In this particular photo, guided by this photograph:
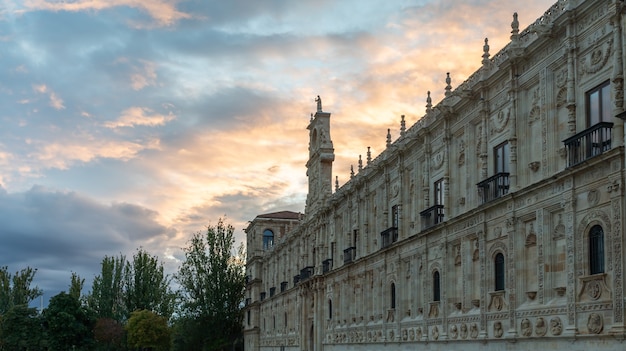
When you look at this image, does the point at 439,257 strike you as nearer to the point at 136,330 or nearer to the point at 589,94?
the point at 589,94

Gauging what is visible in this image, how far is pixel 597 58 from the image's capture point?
70.6 ft

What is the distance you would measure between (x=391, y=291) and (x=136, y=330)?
40.6 m

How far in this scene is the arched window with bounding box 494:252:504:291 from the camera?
26.8m

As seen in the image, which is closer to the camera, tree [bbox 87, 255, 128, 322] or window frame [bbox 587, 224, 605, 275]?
window frame [bbox 587, 224, 605, 275]

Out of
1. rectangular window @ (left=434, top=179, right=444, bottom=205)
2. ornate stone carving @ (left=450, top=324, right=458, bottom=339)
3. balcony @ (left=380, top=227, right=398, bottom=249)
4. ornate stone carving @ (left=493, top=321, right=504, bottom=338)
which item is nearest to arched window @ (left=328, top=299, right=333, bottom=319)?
balcony @ (left=380, top=227, right=398, bottom=249)

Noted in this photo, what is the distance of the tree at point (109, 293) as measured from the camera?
83.8 m

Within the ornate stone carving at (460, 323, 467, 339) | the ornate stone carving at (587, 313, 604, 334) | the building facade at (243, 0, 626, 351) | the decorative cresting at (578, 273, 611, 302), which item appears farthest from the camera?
the ornate stone carving at (460, 323, 467, 339)

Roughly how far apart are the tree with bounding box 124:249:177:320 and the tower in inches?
1233

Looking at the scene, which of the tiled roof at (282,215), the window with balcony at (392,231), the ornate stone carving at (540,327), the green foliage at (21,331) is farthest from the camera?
the tiled roof at (282,215)

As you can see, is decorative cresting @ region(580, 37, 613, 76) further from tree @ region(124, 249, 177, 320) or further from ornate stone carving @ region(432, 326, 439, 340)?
tree @ region(124, 249, 177, 320)

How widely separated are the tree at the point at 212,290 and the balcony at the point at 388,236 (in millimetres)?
39059

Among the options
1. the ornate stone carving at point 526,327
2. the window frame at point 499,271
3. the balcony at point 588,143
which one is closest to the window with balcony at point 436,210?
the window frame at point 499,271

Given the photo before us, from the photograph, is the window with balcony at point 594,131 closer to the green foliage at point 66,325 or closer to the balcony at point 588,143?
the balcony at point 588,143

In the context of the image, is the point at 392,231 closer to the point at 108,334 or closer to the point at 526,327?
the point at 526,327
